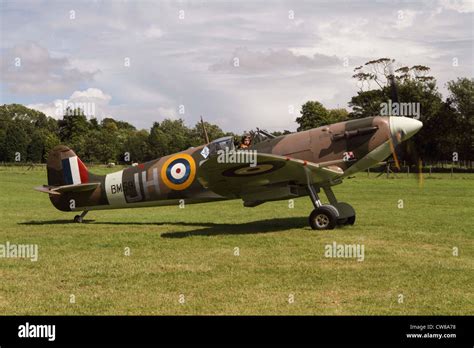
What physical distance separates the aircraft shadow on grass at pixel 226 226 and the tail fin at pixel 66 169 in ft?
4.31

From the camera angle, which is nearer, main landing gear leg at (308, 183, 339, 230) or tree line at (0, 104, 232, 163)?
main landing gear leg at (308, 183, 339, 230)

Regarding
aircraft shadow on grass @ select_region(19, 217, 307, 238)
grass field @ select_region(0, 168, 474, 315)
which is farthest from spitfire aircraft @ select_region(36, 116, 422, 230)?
grass field @ select_region(0, 168, 474, 315)

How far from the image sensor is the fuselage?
13188mm

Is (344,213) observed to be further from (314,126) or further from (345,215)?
(314,126)

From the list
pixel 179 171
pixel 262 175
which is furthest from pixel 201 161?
pixel 262 175

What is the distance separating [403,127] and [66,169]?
10.3 meters

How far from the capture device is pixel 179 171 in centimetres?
1462

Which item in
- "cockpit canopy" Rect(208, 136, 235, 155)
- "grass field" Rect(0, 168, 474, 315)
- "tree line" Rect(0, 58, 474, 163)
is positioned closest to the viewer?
"grass field" Rect(0, 168, 474, 315)

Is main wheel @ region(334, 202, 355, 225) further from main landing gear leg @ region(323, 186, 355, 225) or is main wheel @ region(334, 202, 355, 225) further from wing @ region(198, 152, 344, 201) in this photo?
wing @ region(198, 152, 344, 201)

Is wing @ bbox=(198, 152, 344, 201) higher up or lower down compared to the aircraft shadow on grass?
higher up

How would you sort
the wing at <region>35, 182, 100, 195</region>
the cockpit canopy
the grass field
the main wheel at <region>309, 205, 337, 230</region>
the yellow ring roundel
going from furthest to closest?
the wing at <region>35, 182, 100, 195</region> → the yellow ring roundel → the cockpit canopy → the main wheel at <region>309, 205, 337, 230</region> → the grass field

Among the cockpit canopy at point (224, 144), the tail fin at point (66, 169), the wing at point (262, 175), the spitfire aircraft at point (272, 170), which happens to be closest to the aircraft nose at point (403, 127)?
the spitfire aircraft at point (272, 170)

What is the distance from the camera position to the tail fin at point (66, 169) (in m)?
16.1
